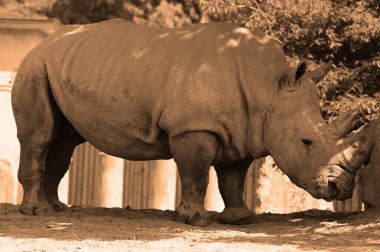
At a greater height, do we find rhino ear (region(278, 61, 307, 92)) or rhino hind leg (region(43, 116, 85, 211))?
rhino ear (region(278, 61, 307, 92))

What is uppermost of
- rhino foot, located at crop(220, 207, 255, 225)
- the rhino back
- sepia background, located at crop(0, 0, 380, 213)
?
sepia background, located at crop(0, 0, 380, 213)

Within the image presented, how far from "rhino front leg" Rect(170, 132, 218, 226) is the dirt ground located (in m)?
0.14

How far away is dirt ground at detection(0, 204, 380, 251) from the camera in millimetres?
9344

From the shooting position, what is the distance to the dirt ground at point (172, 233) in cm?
934

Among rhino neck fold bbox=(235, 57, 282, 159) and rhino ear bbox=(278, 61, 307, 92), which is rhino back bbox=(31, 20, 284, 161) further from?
rhino ear bbox=(278, 61, 307, 92)

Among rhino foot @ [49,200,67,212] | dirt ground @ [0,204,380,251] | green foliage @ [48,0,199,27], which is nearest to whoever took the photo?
dirt ground @ [0,204,380,251]

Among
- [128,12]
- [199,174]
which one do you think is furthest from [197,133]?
[128,12]

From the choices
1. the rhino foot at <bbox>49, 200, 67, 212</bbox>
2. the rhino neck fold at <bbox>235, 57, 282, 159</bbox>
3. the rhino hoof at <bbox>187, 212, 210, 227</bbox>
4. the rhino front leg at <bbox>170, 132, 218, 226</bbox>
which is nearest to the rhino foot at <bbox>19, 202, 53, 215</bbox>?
the rhino foot at <bbox>49, 200, 67, 212</bbox>

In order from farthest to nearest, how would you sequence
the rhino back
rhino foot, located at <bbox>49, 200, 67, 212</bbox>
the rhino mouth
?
1. rhino foot, located at <bbox>49, 200, 67, 212</bbox>
2. the rhino back
3. the rhino mouth

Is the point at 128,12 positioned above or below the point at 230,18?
above

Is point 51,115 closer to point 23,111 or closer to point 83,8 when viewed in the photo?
point 23,111

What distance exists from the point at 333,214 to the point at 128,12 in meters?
7.73

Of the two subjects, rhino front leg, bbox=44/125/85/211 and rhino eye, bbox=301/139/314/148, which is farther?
rhino front leg, bbox=44/125/85/211

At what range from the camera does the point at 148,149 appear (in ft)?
36.7
